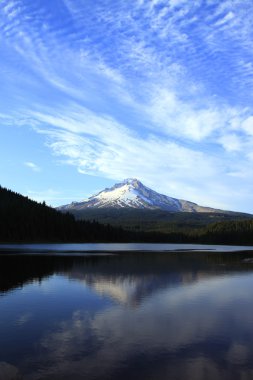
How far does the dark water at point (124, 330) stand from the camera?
2247cm

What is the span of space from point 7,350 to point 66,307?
15287mm

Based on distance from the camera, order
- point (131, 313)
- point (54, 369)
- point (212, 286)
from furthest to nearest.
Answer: point (212, 286), point (131, 313), point (54, 369)

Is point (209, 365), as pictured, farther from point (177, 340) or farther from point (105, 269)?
point (105, 269)

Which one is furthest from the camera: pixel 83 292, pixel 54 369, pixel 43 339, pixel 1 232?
pixel 1 232

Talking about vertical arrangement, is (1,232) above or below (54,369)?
above

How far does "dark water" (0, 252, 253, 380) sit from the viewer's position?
22.5 m

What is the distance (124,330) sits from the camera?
31016 mm

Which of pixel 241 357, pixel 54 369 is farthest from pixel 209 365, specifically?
pixel 54 369

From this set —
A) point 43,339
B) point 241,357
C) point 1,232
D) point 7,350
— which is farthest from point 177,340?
point 1,232

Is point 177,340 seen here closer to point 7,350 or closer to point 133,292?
point 7,350

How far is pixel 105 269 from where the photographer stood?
76312mm

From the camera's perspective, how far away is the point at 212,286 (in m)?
57.5

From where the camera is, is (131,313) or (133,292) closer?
(131,313)

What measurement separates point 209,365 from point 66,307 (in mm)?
19740
